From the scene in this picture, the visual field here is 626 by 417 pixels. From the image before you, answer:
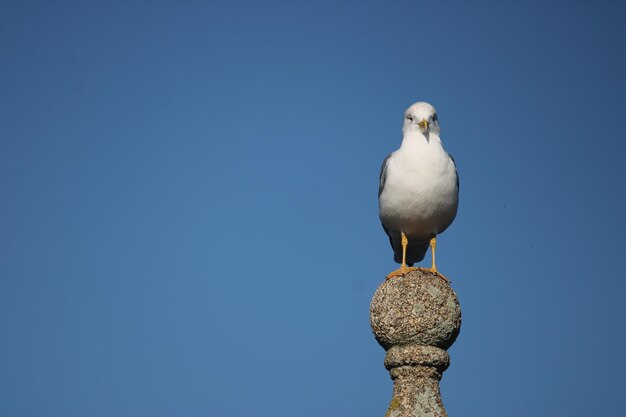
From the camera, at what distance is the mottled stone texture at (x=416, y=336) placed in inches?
509

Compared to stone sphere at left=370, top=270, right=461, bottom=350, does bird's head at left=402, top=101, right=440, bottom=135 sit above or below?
above

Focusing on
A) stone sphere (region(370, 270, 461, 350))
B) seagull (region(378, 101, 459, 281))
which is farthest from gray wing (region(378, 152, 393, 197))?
stone sphere (region(370, 270, 461, 350))

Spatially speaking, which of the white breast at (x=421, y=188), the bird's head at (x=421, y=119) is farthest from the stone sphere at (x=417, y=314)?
the bird's head at (x=421, y=119)

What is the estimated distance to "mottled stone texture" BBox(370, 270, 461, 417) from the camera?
1292 centimetres

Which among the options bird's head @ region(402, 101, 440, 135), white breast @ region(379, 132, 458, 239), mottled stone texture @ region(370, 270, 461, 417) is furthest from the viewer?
bird's head @ region(402, 101, 440, 135)

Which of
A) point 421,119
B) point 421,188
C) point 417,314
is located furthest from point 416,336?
point 421,119

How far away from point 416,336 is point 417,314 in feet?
0.98

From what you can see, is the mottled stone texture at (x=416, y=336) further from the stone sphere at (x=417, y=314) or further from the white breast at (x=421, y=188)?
the white breast at (x=421, y=188)

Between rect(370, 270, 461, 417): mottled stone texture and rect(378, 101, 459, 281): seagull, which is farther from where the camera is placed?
rect(378, 101, 459, 281): seagull

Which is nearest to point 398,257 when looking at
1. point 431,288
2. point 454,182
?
point 454,182

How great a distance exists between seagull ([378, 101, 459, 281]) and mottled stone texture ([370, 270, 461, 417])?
2.79ft

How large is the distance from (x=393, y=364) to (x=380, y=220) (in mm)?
3150

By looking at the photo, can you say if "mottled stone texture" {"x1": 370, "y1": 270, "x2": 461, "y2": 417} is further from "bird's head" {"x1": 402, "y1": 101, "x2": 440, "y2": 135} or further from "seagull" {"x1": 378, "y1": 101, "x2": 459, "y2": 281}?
"bird's head" {"x1": 402, "y1": 101, "x2": 440, "y2": 135}

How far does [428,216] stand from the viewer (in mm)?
14719
